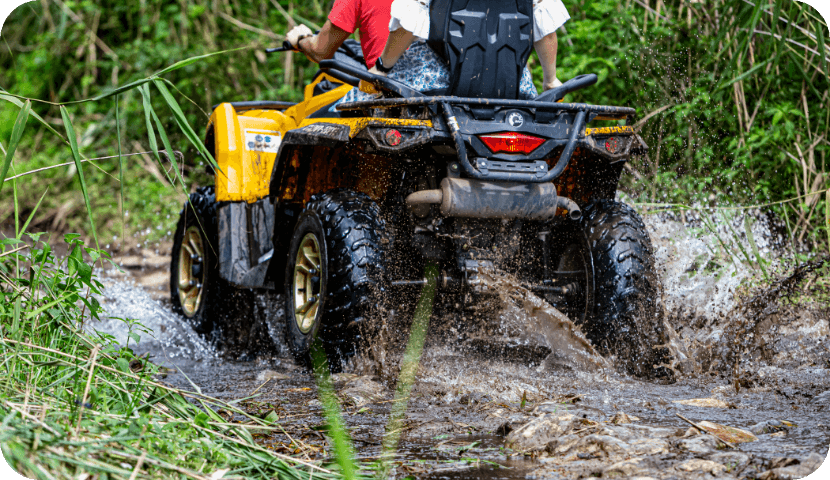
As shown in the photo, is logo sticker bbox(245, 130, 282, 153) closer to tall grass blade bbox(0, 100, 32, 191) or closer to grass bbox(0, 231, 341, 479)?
grass bbox(0, 231, 341, 479)

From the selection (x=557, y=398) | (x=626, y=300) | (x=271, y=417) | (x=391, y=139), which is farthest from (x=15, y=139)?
(x=626, y=300)

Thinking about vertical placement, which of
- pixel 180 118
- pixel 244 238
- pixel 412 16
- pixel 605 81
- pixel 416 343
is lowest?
pixel 416 343

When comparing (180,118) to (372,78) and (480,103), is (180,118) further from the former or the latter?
(480,103)

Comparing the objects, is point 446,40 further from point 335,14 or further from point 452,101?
point 335,14

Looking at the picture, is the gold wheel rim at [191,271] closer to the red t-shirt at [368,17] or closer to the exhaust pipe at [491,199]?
the red t-shirt at [368,17]

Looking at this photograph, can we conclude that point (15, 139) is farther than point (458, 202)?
No

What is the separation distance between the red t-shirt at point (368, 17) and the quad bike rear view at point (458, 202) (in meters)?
0.28

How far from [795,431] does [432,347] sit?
5.02 feet

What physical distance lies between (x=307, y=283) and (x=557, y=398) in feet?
4.26

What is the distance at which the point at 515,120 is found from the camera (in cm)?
300

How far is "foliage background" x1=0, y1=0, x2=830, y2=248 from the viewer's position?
16.9 ft

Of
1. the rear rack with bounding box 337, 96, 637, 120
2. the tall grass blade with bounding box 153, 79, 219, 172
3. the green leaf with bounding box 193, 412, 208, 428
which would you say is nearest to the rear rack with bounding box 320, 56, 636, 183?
the rear rack with bounding box 337, 96, 637, 120

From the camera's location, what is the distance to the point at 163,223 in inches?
292

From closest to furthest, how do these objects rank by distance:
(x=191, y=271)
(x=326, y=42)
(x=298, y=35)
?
(x=326, y=42) → (x=298, y=35) → (x=191, y=271)
